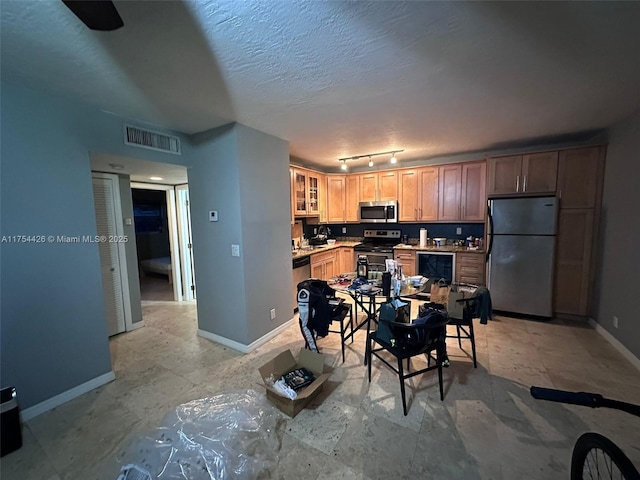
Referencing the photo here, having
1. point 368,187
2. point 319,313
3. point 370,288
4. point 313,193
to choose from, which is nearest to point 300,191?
point 313,193

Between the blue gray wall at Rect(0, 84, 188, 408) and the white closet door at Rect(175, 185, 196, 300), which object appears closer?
the blue gray wall at Rect(0, 84, 188, 408)

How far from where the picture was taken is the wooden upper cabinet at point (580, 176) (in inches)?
132

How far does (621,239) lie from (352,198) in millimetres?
3673

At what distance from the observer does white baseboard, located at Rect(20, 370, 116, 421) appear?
6.78ft

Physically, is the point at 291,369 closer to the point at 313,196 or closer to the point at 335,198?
the point at 313,196

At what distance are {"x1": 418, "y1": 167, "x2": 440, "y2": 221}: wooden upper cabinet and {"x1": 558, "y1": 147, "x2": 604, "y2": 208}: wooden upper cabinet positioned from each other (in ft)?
5.24

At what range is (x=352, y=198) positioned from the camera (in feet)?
17.5

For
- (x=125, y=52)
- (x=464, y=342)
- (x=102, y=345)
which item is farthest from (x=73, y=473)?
(x=464, y=342)

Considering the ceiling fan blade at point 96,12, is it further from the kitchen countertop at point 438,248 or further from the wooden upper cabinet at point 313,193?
the kitchen countertop at point 438,248

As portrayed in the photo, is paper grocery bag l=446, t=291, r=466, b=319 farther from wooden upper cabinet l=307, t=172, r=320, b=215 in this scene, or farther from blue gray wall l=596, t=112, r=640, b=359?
wooden upper cabinet l=307, t=172, r=320, b=215

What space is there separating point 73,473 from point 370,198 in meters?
4.88

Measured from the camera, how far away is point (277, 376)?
225 centimetres

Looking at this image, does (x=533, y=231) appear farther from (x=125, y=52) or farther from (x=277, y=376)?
(x=125, y=52)

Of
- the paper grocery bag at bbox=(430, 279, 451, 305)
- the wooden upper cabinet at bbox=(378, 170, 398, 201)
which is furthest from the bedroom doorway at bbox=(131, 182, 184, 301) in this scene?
the paper grocery bag at bbox=(430, 279, 451, 305)
